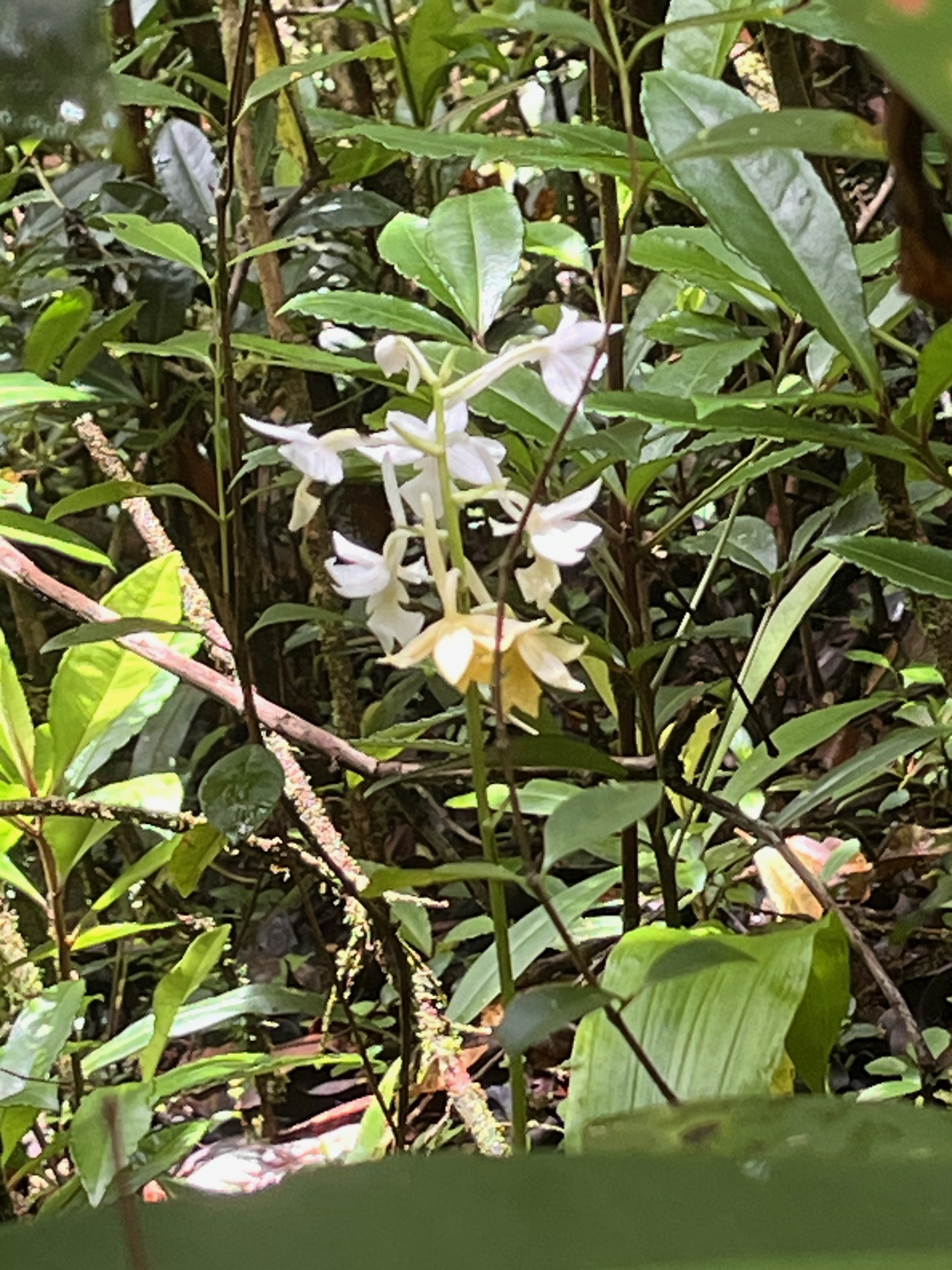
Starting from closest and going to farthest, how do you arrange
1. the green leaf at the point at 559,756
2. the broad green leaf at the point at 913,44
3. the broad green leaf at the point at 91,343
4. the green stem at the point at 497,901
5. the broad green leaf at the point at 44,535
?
the broad green leaf at the point at 913,44 < the green stem at the point at 497,901 < the green leaf at the point at 559,756 < the broad green leaf at the point at 44,535 < the broad green leaf at the point at 91,343

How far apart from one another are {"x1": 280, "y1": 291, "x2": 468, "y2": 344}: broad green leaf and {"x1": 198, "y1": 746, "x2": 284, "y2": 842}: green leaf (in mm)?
211

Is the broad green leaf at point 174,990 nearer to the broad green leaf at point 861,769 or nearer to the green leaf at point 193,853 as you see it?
the green leaf at point 193,853

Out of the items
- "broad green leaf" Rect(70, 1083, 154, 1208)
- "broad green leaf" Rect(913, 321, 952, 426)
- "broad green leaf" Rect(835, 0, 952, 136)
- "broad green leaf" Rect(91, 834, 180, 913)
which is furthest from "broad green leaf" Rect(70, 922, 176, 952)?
"broad green leaf" Rect(835, 0, 952, 136)

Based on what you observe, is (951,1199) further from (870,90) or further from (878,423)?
(870,90)

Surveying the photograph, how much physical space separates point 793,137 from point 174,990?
463 millimetres

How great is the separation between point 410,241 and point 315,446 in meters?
0.21

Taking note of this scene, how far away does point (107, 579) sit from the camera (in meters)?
1.17

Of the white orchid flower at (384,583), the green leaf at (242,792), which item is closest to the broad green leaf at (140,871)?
the green leaf at (242,792)

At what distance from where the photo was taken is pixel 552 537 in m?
0.41

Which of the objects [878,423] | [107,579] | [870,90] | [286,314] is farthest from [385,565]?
[870,90]

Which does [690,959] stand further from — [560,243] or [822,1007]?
[560,243]

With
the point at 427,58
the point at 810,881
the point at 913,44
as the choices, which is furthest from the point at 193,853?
the point at 427,58

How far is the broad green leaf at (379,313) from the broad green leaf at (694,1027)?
299mm

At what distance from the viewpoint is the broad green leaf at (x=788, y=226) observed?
380 millimetres
